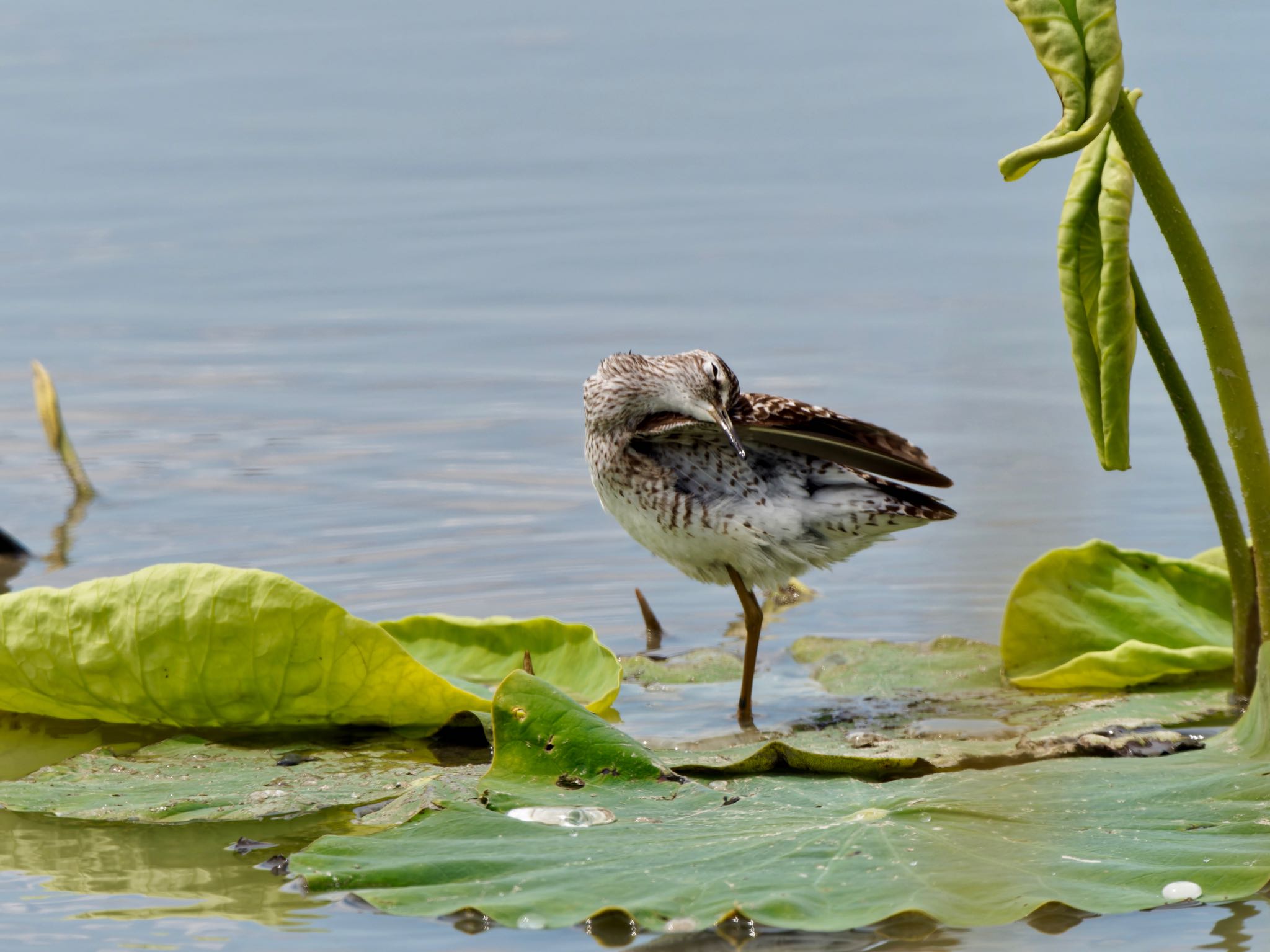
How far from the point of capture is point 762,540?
4527mm

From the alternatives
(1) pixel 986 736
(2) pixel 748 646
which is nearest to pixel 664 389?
(2) pixel 748 646

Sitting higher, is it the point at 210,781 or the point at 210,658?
the point at 210,658

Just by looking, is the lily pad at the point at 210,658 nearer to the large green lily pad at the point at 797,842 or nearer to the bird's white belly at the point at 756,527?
the large green lily pad at the point at 797,842

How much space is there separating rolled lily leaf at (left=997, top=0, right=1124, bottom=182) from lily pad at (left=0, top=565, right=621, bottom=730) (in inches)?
70.6

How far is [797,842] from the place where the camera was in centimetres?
290

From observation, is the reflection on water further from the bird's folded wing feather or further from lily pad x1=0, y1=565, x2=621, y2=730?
the bird's folded wing feather

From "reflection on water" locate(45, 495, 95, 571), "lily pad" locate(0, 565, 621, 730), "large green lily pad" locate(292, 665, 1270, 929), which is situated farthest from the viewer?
"reflection on water" locate(45, 495, 95, 571)

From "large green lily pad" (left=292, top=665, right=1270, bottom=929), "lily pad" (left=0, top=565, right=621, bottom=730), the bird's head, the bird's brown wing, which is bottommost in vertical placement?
"large green lily pad" (left=292, top=665, right=1270, bottom=929)

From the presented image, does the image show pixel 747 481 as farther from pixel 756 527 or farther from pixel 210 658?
pixel 210 658

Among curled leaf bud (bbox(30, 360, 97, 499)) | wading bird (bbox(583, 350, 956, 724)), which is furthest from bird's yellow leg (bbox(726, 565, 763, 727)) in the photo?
curled leaf bud (bbox(30, 360, 97, 499))

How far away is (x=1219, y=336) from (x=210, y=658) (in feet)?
7.37

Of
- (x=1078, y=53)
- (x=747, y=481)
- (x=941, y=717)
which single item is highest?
(x=1078, y=53)

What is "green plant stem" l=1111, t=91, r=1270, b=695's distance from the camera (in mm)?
3389

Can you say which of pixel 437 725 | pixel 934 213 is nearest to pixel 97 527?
pixel 437 725
